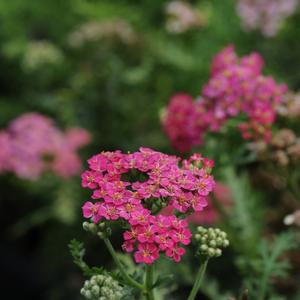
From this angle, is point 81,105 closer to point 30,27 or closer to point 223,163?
point 30,27

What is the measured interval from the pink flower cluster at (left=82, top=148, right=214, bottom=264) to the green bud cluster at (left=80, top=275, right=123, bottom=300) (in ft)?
0.39

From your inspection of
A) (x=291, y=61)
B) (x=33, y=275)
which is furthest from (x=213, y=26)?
(x=33, y=275)

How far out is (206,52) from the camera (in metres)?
4.41

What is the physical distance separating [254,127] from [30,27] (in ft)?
11.3

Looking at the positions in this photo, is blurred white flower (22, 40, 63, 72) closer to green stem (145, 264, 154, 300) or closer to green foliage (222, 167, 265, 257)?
green foliage (222, 167, 265, 257)

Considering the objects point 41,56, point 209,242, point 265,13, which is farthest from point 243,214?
point 41,56

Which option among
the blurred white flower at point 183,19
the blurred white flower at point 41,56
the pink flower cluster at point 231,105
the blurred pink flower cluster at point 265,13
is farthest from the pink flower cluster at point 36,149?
the blurred pink flower cluster at point 265,13

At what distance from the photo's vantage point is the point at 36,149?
11.4 ft

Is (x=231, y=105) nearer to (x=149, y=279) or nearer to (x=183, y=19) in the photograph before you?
(x=149, y=279)

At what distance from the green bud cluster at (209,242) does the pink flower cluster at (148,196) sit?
72 mm

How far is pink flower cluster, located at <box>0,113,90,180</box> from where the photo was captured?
339 centimetres

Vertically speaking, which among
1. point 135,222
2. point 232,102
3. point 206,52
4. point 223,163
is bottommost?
point 135,222

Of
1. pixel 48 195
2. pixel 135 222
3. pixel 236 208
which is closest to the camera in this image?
pixel 135 222

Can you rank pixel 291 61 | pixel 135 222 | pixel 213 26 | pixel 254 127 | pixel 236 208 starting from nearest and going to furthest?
pixel 135 222
pixel 254 127
pixel 236 208
pixel 291 61
pixel 213 26
